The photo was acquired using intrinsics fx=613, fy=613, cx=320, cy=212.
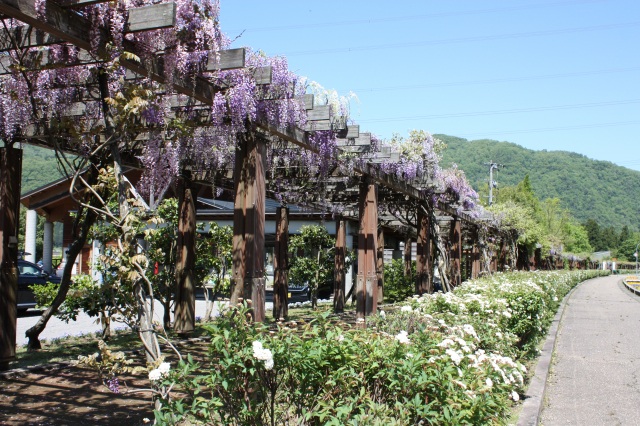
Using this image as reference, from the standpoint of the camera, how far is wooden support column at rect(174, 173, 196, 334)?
9.15 meters

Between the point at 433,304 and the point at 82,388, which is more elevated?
the point at 433,304

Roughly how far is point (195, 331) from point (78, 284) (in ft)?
7.63

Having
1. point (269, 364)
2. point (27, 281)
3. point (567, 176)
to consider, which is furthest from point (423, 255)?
point (567, 176)

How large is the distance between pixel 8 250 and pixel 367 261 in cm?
549

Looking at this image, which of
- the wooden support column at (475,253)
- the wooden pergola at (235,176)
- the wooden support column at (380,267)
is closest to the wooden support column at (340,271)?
the wooden support column at (380,267)

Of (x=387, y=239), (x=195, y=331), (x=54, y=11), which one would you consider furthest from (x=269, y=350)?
(x=387, y=239)

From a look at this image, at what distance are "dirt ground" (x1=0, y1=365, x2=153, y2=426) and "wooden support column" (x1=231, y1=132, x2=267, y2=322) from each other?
1313 millimetres

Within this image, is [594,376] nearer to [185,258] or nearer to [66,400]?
[185,258]

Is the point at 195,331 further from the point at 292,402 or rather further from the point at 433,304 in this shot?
the point at 292,402

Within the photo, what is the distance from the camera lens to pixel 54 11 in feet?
13.6

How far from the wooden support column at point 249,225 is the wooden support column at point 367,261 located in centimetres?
382

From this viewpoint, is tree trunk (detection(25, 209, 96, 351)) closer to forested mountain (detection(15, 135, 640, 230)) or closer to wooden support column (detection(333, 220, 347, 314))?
wooden support column (detection(333, 220, 347, 314))

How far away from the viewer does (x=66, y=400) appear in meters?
5.23

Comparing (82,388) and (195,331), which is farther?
(195,331)
